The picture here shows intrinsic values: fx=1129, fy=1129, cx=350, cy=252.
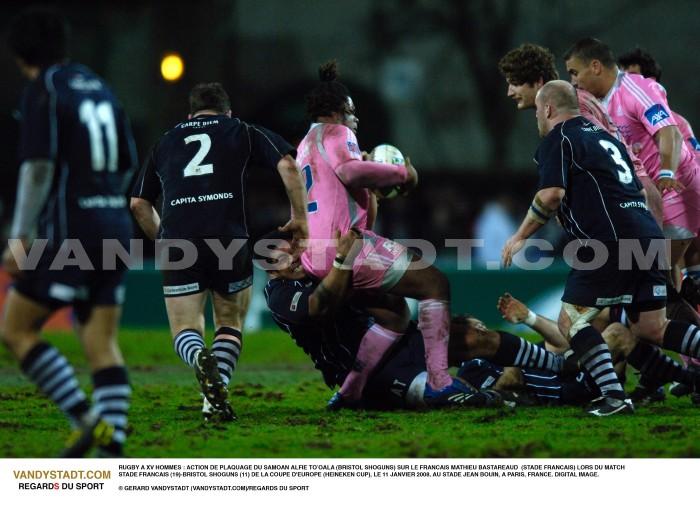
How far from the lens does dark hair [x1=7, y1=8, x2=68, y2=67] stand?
17.3ft

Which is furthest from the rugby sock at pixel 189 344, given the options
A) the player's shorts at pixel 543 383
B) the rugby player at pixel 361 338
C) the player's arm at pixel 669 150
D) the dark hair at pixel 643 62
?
the dark hair at pixel 643 62

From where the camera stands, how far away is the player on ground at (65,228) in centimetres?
511

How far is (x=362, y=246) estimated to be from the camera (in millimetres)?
7031

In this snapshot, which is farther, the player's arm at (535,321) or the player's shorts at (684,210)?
the player's shorts at (684,210)

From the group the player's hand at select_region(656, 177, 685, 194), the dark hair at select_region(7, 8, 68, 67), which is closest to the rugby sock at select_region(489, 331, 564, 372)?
the player's hand at select_region(656, 177, 685, 194)

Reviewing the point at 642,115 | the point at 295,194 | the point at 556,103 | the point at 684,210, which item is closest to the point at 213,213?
the point at 295,194

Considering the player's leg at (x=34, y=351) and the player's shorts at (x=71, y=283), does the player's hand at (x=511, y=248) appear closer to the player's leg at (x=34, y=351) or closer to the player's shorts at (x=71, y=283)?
the player's shorts at (x=71, y=283)

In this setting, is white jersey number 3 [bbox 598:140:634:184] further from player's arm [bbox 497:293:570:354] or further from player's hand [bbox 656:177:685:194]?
player's arm [bbox 497:293:570:354]

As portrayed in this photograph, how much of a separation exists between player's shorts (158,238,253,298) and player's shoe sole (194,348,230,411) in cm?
63

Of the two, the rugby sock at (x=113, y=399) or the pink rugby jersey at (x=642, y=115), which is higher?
the pink rugby jersey at (x=642, y=115)

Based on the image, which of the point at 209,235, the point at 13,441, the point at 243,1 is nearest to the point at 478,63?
the point at 243,1

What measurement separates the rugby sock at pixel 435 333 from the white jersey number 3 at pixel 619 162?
1350 mm

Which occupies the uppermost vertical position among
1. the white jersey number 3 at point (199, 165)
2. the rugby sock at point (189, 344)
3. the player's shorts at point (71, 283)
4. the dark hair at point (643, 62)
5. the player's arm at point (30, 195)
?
the dark hair at point (643, 62)

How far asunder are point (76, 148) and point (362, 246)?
7.48 feet
